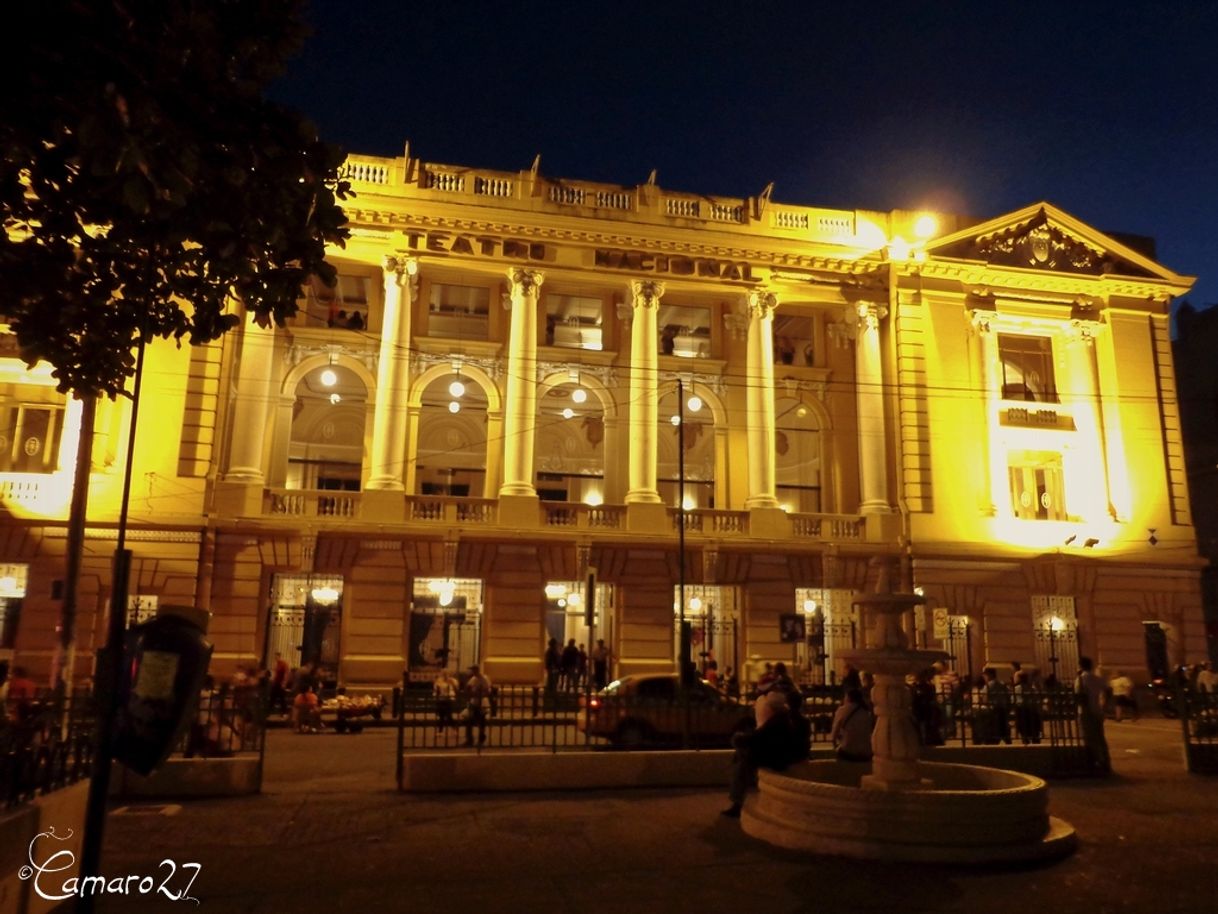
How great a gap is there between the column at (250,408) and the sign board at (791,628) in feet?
50.2

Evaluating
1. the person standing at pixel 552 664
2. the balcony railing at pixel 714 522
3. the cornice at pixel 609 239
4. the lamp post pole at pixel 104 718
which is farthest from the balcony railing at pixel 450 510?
the lamp post pole at pixel 104 718

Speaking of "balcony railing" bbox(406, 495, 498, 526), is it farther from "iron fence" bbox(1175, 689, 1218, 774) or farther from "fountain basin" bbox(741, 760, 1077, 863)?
"fountain basin" bbox(741, 760, 1077, 863)

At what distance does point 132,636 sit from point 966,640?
89.3 ft

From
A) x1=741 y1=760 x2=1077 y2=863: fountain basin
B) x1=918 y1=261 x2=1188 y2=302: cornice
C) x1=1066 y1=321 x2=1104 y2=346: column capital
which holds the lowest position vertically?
x1=741 y1=760 x2=1077 y2=863: fountain basin

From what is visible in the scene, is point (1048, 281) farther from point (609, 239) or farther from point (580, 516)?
point (580, 516)

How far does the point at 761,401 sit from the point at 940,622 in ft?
27.7

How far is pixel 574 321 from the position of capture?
30828mm

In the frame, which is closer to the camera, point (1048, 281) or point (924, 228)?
point (924, 228)

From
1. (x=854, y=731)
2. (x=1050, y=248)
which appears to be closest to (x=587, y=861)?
(x=854, y=731)

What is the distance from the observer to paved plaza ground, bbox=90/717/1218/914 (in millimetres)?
7441

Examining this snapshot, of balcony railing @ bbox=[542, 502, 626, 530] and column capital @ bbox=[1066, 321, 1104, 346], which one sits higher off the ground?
column capital @ bbox=[1066, 321, 1104, 346]

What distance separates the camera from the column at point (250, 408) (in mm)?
26016

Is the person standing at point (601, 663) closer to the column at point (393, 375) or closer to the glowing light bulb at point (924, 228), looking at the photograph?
the column at point (393, 375)

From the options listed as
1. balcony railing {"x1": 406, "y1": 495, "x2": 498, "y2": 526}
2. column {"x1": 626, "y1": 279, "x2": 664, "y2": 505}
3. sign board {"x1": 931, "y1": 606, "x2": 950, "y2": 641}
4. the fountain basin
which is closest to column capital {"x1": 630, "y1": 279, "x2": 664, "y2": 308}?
column {"x1": 626, "y1": 279, "x2": 664, "y2": 505}
